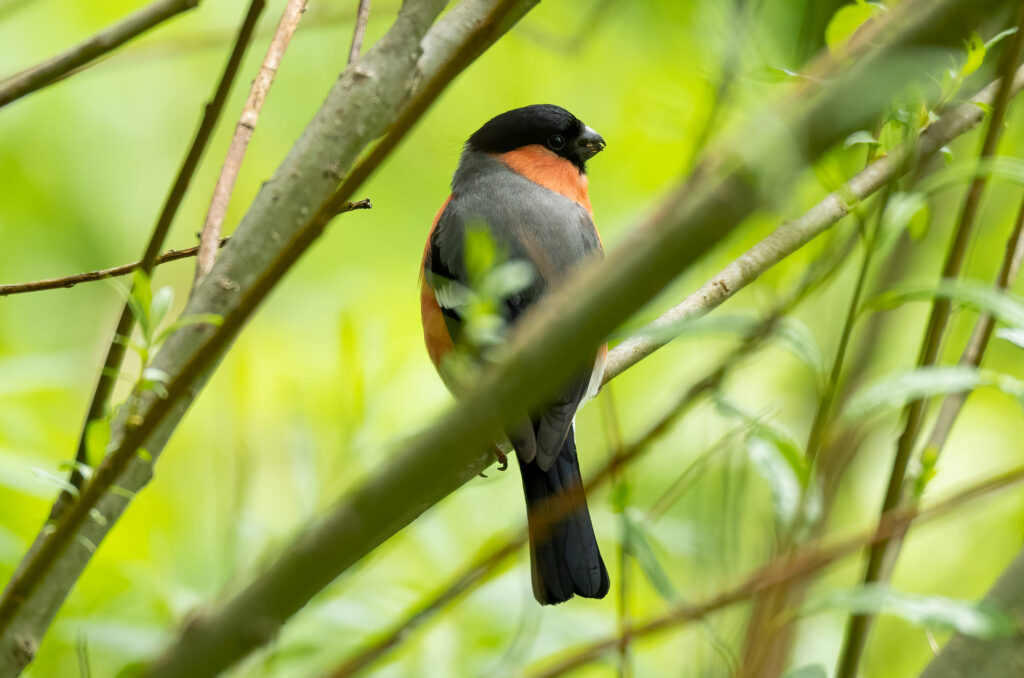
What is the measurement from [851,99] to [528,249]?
2178mm

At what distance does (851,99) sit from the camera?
0.77 metres

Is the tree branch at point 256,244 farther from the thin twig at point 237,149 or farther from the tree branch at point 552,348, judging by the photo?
the tree branch at point 552,348

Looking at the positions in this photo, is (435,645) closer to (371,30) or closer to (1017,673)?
(1017,673)

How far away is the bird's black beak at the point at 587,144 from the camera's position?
152 inches

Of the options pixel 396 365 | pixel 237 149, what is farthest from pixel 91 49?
pixel 396 365

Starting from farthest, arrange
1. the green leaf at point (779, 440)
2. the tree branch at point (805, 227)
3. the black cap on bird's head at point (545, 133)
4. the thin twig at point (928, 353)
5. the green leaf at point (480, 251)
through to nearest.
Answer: the black cap on bird's head at point (545, 133)
the tree branch at point (805, 227)
the thin twig at point (928, 353)
the green leaf at point (480, 251)
the green leaf at point (779, 440)

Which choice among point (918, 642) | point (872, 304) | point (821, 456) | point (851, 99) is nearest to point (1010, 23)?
point (872, 304)

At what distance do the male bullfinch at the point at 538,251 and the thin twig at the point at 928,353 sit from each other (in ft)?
1.69

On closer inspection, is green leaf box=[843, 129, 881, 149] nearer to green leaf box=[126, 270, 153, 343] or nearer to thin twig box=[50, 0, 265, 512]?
thin twig box=[50, 0, 265, 512]

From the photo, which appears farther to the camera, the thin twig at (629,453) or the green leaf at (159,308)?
the green leaf at (159,308)

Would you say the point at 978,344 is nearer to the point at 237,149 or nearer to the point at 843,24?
the point at 843,24

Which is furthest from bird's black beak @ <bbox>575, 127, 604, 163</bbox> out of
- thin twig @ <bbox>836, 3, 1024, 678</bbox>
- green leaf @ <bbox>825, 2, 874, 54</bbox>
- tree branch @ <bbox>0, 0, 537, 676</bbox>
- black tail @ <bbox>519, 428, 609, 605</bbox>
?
thin twig @ <bbox>836, 3, 1024, 678</bbox>

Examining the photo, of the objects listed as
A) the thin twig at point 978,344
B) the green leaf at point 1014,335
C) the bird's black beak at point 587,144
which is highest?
the bird's black beak at point 587,144

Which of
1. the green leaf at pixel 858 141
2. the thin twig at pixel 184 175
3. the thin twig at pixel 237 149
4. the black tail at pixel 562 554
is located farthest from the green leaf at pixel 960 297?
the black tail at pixel 562 554
